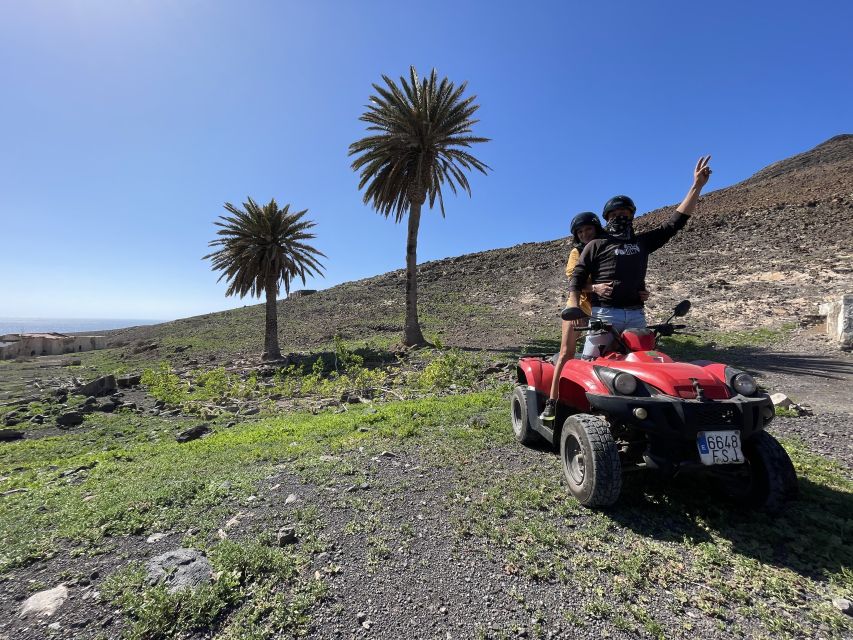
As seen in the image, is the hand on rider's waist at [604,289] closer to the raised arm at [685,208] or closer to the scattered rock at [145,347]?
the raised arm at [685,208]

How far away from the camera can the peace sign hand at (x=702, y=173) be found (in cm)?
362

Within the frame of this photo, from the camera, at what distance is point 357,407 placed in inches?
345

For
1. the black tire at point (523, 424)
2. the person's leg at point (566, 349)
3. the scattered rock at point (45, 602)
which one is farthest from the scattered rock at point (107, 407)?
the person's leg at point (566, 349)

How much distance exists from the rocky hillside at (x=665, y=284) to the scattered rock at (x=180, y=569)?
13.6 meters

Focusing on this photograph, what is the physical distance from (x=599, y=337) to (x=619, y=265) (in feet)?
2.24

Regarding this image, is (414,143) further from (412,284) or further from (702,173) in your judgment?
(702,173)

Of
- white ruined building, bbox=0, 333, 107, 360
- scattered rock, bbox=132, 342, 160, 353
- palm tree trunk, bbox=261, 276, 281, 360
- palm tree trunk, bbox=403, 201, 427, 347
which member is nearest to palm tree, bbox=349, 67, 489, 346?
palm tree trunk, bbox=403, 201, 427, 347

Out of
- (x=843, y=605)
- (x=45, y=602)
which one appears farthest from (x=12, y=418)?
(x=843, y=605)

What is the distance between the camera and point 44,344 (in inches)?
1487

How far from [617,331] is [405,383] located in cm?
808

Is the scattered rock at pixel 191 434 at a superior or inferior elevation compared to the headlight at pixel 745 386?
inferior

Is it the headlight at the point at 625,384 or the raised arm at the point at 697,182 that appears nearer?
the headlight at the point at 625,384

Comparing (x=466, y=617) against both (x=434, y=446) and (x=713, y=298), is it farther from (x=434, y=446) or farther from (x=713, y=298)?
(x=713, y=298)

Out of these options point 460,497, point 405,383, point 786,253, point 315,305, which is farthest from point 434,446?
point 315,305
